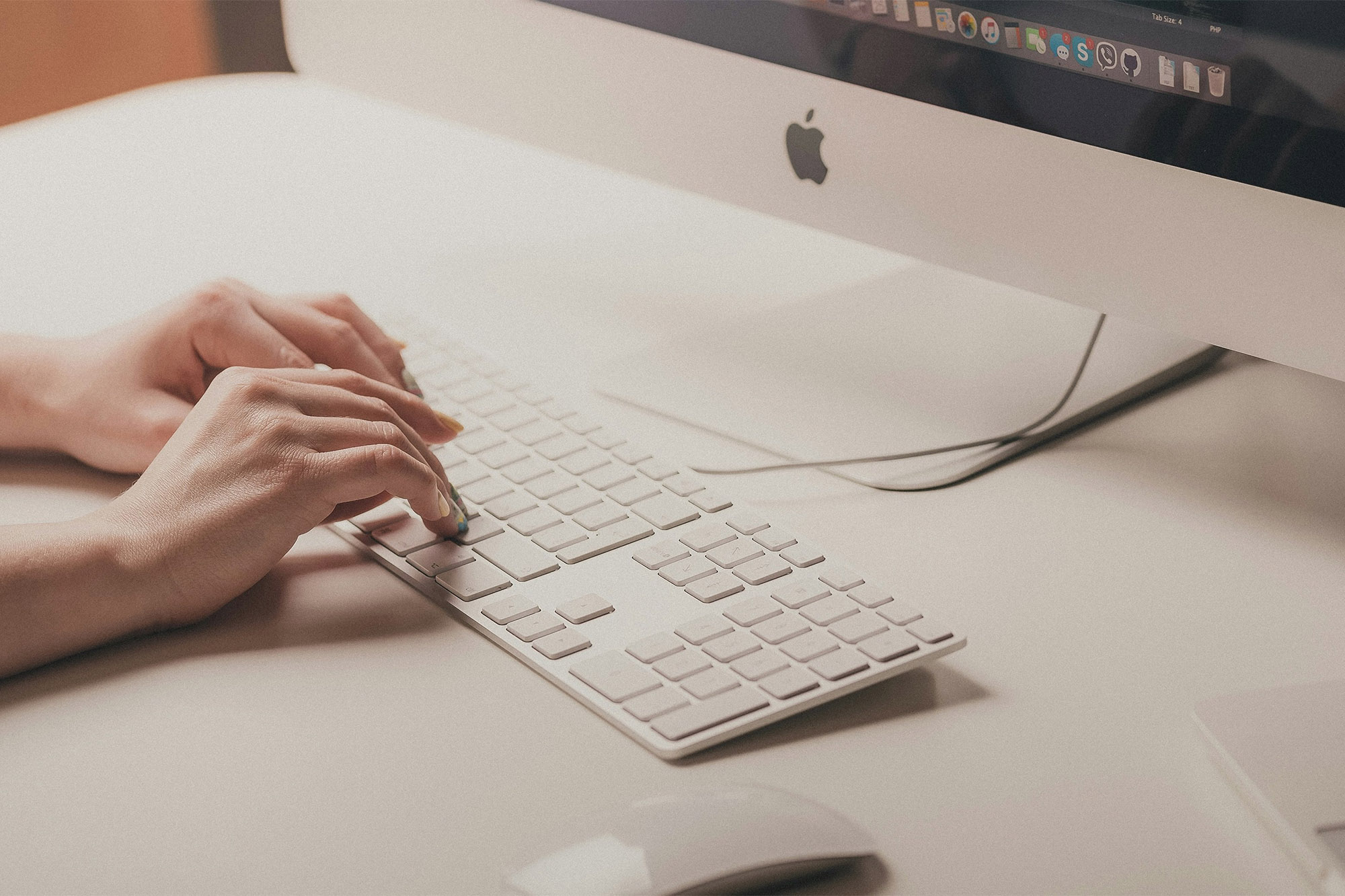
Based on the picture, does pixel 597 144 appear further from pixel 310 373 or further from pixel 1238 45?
pixel 1238 45

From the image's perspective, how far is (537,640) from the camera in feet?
1.70

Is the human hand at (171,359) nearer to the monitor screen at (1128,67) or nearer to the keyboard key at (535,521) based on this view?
the keyboard key at (535,521)

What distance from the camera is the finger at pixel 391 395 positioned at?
61 cm

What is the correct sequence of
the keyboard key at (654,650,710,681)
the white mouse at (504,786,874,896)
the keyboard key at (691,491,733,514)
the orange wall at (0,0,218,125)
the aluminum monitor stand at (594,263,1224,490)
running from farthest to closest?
the orange wall at (0,0,218,125)
the aluminum monitor stand at (594,263,1224,490)
the keyboard key at (691,491,733,514)
the keyboard key at (654,650,710,681)
the white mouse at (504,786,874,896)

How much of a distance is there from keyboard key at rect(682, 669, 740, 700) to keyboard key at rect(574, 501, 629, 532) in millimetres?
118

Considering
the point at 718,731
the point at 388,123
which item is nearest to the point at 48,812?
the point at 718,731

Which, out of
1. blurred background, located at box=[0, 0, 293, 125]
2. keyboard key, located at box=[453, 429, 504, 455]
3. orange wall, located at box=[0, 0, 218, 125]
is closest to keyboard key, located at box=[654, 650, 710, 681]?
keyboard key, located at box=[453, 429, 504, 455]

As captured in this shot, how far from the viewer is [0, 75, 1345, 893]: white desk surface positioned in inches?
16.9

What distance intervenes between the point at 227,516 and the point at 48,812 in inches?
5.7

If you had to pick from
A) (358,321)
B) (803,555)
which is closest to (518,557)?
(803,555)

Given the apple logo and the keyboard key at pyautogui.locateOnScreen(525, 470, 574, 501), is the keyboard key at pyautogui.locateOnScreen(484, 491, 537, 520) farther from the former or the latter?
the apple logo

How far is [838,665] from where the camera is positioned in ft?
1.60

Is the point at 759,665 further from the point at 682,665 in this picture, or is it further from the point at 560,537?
the point at 560,537

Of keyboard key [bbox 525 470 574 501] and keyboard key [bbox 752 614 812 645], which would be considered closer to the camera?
keyboard key [bbox 752 614 812 645]
